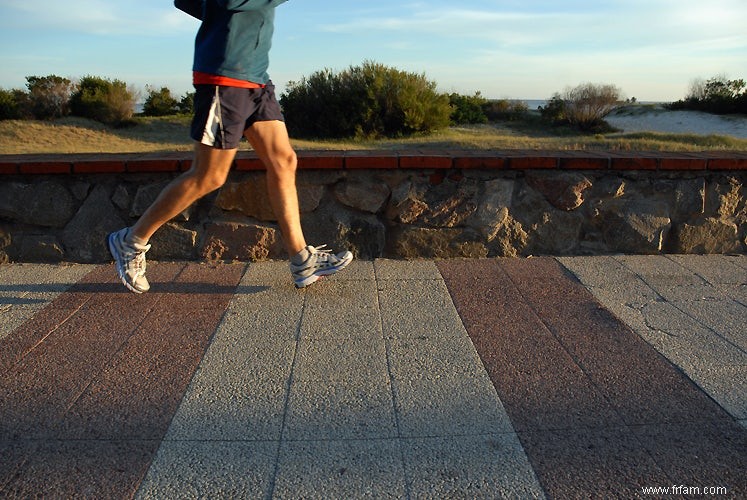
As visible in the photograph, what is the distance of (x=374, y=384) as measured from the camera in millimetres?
2705

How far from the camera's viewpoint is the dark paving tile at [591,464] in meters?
2.04

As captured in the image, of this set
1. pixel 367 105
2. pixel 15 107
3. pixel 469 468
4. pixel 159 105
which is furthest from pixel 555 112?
pixel 469 468

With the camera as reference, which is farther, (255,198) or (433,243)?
(433,243)

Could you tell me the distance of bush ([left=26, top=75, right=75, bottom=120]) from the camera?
1941cm

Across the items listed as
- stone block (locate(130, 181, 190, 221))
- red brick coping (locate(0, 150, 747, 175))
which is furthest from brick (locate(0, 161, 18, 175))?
stone block (locate(130, 181, 190, 221))

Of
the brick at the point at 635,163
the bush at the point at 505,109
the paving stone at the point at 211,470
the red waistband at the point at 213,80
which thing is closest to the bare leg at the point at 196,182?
the red waistband at the point at 213,80

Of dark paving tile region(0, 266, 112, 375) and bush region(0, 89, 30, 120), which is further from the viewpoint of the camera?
bush region(0, 89, 30, 120)

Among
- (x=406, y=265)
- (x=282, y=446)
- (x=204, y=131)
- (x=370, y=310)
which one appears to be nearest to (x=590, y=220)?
(x=406, y=265)

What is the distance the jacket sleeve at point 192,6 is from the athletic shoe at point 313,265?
131 cm

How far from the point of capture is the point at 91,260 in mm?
4273

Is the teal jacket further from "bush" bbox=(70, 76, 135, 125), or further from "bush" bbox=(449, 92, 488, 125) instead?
"bush" bbox=(449, 92, 488, 125)

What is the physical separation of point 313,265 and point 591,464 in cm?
193

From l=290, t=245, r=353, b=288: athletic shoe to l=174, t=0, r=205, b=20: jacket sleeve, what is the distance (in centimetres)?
131

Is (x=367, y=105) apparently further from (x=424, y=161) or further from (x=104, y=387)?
(x=104, y=387)
